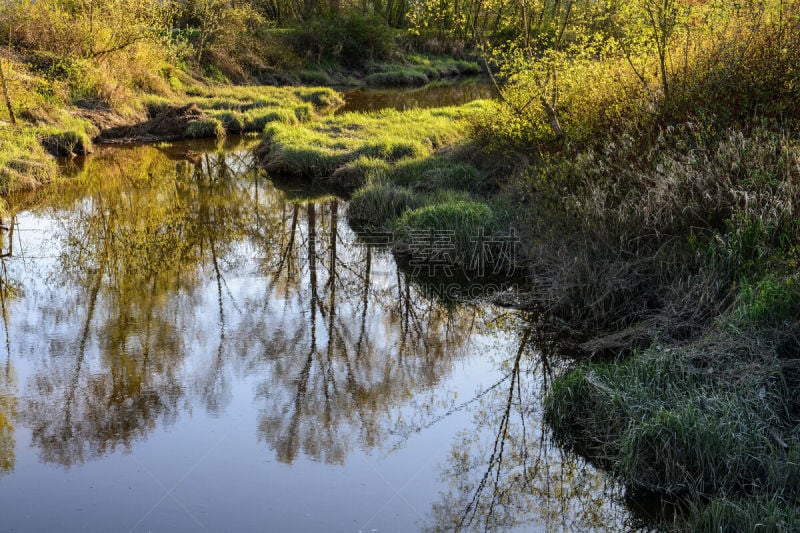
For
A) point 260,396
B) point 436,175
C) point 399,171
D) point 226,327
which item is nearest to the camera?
point 260,396

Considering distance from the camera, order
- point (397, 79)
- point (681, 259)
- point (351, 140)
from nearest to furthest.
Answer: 1. point (681, 259)
2. point (351, 140)
3. point (397, 79)

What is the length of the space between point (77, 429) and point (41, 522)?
47.3 inches

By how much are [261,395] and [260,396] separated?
2 cm

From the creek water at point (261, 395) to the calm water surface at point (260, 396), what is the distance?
0.07 feet

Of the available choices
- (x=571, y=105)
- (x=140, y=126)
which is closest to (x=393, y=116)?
(x=140, y=126)

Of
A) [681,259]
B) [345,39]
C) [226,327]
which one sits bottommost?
[226,327]

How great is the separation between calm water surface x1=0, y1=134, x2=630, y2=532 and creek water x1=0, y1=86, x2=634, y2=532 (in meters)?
0.02

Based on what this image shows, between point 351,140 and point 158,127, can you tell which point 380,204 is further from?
point 158,127

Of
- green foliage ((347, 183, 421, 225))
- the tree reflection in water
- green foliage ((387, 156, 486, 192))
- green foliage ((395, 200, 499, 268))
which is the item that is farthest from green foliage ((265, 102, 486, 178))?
the tree reflection in water

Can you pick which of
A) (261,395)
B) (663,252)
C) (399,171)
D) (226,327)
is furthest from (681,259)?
(399,171)

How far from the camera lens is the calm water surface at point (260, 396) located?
4988 millimetres

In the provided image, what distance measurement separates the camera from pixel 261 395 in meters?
6.51

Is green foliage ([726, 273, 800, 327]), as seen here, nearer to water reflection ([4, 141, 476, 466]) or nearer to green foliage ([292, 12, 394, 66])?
water reflection ([4, 141, 476, 466])

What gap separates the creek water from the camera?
4.99 meters
